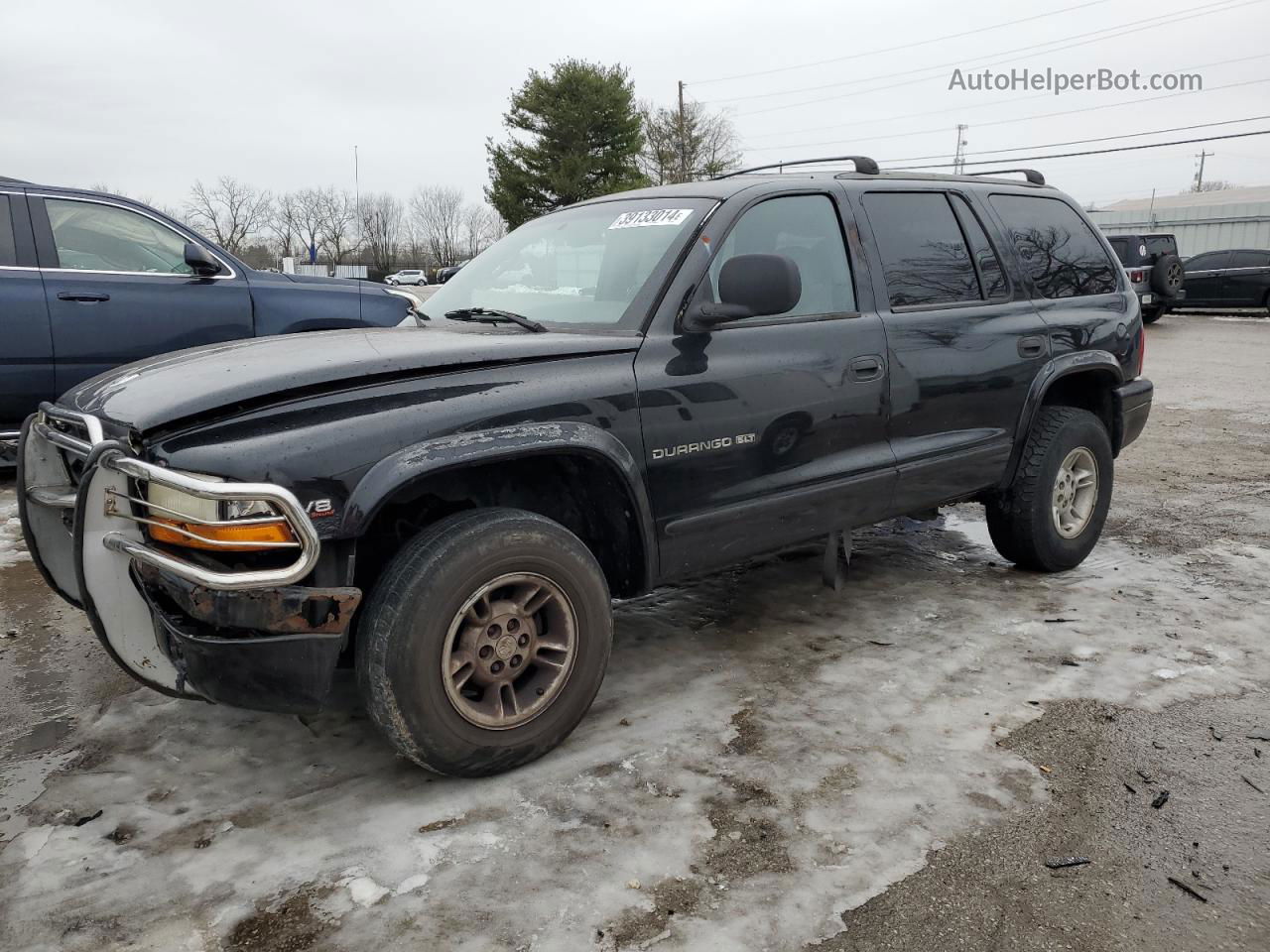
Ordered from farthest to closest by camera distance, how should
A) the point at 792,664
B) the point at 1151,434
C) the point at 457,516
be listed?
the point at 1151,434 < the point at 792,664 < the point at 457,516

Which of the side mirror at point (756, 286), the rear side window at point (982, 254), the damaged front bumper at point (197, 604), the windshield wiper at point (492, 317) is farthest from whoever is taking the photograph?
the rear side window at point (982, 254)

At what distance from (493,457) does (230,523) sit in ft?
2.25

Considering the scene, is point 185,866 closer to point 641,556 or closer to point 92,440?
point 92,440

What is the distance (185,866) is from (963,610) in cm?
316

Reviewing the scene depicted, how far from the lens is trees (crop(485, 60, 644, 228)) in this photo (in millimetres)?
44312

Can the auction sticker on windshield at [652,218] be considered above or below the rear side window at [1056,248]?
above

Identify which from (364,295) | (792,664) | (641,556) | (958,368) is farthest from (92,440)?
(364,295)

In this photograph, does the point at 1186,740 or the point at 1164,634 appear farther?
the point at 1164,634

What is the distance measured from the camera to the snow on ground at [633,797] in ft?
7.27

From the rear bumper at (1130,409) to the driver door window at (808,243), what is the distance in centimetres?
195

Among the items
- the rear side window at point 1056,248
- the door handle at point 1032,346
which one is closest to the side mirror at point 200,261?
the rear side window at point 1056,248

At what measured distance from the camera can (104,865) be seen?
2.39 m

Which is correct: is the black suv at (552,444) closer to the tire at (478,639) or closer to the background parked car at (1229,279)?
the tire at (478,639)

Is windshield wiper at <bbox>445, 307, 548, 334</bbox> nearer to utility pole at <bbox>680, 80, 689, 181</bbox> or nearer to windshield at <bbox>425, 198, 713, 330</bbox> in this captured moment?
windshield at <bbox>425, 198, 713, 330</bbox>
